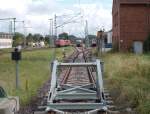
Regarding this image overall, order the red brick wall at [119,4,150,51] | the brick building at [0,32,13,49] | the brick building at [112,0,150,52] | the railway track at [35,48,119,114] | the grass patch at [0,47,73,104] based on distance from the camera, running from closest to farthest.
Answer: the railway track at [35,48,119,114] → the grass patch at [0,47,73,104] → the brick building at [112,0,150,52] → the red brick wall at [119,4,150,51] → the brick building at [0,32,13,49]

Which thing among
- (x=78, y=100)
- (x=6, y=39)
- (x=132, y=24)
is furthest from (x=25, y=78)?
(x=6, y=39)

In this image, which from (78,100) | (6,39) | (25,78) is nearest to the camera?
(78,100)

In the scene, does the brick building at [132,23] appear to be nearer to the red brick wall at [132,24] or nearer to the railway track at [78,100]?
the red brick wall at [132,24]

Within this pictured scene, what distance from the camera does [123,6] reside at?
69.1 metres

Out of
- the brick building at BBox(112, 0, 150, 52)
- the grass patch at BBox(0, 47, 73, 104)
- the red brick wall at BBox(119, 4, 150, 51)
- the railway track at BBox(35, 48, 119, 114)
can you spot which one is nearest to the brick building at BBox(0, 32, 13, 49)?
the brick building at BBox(112, 0, 150, 52)

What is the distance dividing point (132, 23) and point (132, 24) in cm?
16

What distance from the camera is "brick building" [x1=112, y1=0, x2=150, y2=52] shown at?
6756cm

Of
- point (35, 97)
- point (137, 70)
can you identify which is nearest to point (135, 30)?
point (137, 70)

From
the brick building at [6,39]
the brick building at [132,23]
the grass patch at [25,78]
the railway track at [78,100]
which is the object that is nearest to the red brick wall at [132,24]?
the brick building at [132,23]

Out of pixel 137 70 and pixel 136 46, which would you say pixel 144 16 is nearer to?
pixel 136 46

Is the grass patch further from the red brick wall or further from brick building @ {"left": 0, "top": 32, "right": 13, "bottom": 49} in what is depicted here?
brick building @ {"left": 0, "top": 32, "right": 13, "bottom": 49}

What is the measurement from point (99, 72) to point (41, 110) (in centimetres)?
312

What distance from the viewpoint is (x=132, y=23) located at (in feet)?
224

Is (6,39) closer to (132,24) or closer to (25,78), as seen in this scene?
(132,24)
